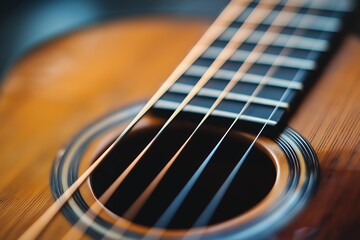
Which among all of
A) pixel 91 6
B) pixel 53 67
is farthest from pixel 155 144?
pixel 91 6

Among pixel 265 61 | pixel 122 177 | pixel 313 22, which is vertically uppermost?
pixel 313 22

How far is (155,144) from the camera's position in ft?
2.39

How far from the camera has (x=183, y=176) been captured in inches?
29.5

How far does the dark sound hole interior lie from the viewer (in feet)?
2.30

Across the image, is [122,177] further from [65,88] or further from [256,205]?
[65,88]

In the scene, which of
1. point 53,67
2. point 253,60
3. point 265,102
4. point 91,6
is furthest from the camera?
point 91,6

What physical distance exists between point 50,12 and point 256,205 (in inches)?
38.4

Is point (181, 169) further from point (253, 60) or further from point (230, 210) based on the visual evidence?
point (253, 60)

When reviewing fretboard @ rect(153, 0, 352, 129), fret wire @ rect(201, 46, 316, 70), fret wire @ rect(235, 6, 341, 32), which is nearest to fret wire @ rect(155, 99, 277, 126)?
fretboard @ rect(153, 0, 352, 129)

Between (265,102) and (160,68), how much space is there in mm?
218

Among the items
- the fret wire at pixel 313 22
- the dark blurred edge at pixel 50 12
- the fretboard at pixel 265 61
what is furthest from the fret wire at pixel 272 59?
the dark blurred edge at pixel 50 12

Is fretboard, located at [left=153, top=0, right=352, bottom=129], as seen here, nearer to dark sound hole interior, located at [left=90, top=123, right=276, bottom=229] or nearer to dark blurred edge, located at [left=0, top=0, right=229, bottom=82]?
dark sound hole interior, located at [left=90, top=123, right=276, bottom=229]

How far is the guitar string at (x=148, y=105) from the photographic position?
23.4 inches

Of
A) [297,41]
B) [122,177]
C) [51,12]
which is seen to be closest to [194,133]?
[122,177]
